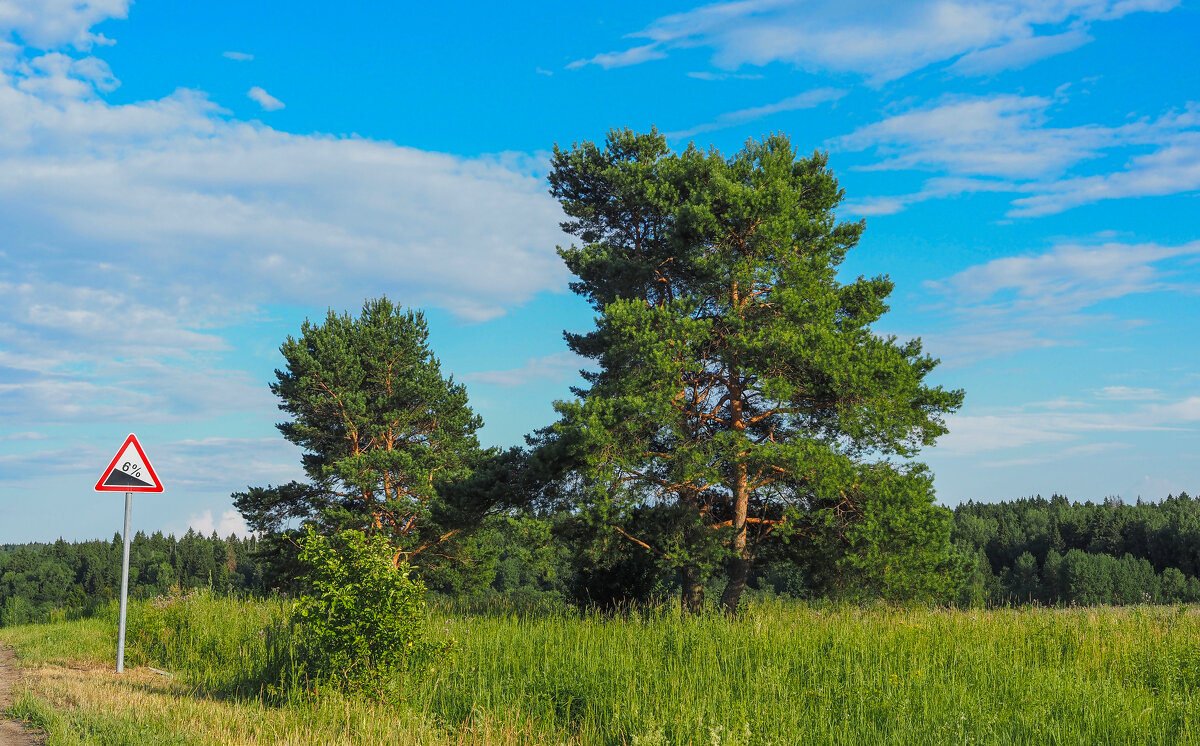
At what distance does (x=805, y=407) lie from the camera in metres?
18.8

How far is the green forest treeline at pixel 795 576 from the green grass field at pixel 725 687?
34.5ft

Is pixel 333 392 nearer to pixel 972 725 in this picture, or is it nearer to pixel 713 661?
pixel 713 661

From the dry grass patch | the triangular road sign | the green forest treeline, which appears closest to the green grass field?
the dry grass patch

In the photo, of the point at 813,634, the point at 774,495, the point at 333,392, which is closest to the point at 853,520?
the point at 774,495

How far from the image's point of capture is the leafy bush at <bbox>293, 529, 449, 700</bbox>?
8.18 m

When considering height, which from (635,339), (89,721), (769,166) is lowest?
(89,721)

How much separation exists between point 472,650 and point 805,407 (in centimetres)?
1096

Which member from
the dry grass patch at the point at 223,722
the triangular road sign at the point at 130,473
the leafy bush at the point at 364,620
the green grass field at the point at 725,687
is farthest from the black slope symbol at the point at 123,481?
the leafy bush at the point at 364,620

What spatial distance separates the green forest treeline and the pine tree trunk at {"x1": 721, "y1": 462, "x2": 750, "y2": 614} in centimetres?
265

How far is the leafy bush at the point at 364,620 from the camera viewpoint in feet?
26.8

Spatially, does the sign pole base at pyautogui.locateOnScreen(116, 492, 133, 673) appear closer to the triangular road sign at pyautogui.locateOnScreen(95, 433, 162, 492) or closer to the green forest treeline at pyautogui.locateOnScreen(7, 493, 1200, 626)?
the triangular road sign at pyautogui.locateOnScreen(95, 433, 162, 492)

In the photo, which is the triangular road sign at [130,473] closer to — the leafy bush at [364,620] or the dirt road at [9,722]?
the dirt road at [9,722]

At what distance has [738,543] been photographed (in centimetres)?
1866

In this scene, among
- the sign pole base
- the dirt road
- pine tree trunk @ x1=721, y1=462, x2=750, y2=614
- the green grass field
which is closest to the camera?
the green grass field
